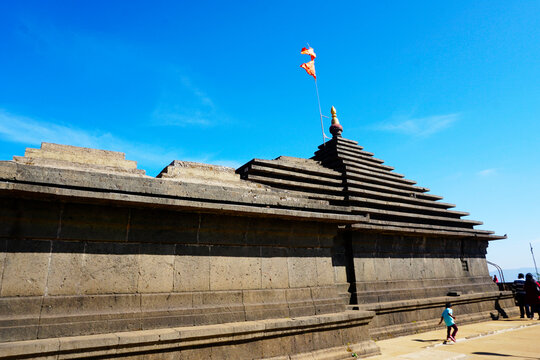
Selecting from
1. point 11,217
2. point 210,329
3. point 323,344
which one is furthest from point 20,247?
point 323,344

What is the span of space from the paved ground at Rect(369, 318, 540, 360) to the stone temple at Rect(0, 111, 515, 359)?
3.09 ft

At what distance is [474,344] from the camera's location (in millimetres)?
9008

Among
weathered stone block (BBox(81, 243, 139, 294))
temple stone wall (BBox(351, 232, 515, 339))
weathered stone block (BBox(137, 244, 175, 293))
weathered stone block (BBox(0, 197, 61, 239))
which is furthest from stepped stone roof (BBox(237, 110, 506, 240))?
weathered stone block (BBox(0, 197, 61, 239))

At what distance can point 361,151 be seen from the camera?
18.0m

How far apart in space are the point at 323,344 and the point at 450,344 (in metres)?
4.28

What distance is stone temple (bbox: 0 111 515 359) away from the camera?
527 centimetres

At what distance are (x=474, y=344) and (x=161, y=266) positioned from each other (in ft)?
28.1

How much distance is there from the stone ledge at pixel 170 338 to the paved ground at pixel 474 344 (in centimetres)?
150

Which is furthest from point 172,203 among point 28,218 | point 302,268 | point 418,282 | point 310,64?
point 310,64

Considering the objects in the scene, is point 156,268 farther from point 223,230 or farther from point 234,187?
point 234,187

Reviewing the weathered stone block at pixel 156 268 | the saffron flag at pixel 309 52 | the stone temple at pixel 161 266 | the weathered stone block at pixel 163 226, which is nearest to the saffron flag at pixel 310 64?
the saffron flag at pixel 309 52

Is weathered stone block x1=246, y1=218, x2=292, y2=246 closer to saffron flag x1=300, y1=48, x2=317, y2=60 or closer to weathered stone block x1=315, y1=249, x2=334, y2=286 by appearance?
weathered stone block x1=315, y1=249, x2=334, y2=286

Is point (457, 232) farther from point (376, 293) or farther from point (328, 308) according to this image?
point (328, 308)

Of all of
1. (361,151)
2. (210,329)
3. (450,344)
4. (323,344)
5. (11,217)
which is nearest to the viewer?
(11,217)
